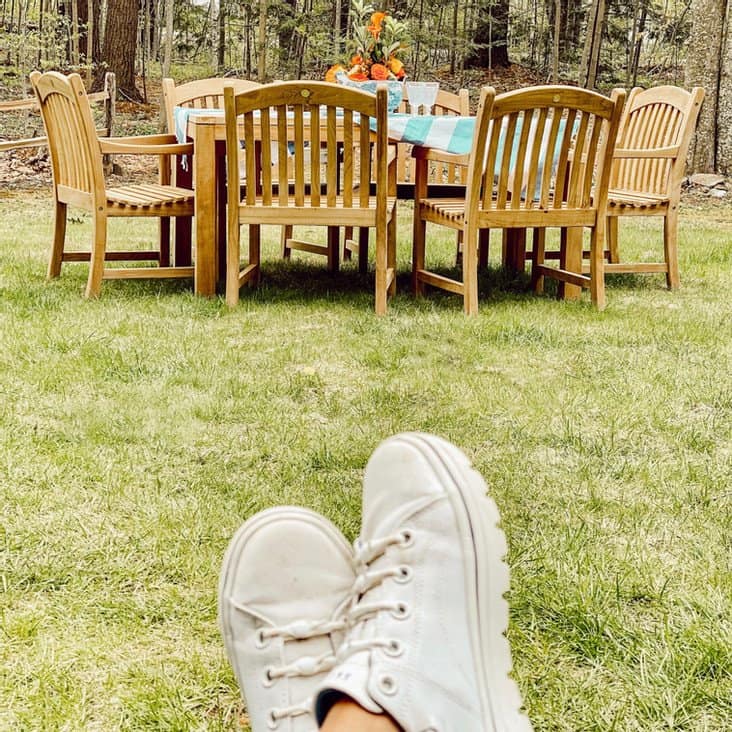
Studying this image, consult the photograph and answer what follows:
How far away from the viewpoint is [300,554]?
49.1 inches

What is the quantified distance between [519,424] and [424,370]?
0.58 m

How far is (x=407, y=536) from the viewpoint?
1.23 m

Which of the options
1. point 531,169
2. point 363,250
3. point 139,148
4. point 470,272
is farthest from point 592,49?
point 139,148

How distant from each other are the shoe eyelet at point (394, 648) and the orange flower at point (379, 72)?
12.5 ft

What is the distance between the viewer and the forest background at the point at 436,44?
28.9 ft

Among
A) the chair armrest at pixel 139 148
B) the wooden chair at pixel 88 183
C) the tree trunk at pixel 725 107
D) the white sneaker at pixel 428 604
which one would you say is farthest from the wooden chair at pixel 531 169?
the tree trunk at pixel 725 107

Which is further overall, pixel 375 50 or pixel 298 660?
pixel 375 50

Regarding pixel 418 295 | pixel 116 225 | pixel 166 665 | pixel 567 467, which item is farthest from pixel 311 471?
pixel 116 225

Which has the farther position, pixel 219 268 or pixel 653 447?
pixel 219 268

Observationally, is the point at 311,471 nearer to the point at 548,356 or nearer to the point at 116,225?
the point at 548,356

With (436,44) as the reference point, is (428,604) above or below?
below

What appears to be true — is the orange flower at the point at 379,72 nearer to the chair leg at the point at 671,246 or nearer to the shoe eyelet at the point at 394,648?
the chair leg at the point at 671,246

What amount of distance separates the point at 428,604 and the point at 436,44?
1491 centimetres

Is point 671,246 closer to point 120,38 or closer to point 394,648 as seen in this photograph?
point 394,648
